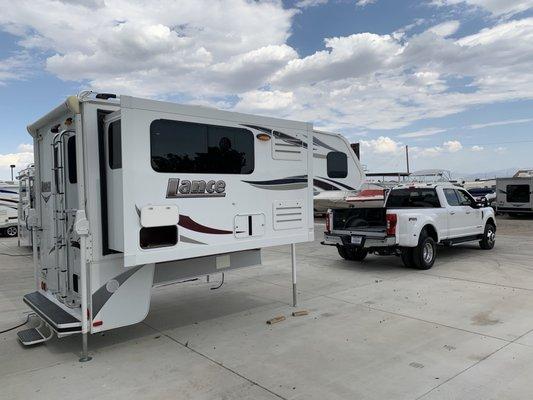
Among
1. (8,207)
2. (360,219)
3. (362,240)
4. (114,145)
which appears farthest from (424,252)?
(8,207)

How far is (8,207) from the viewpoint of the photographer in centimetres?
1828

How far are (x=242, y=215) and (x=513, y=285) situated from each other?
16.3 ft

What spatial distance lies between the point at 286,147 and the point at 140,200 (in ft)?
7.38

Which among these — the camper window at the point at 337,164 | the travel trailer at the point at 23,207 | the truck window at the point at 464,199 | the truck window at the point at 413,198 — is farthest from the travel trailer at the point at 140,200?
the truck window at the point at 464,199

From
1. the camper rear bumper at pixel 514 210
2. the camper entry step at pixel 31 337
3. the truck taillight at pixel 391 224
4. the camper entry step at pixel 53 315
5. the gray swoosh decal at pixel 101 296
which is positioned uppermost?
the truck taillight at pixel 391 224

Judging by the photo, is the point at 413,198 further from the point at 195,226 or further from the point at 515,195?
the point at 515,195

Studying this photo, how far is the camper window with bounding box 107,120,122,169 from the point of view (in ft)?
15.1

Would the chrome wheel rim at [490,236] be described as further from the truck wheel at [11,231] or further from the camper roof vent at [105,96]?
the truck wheel at [11,231]

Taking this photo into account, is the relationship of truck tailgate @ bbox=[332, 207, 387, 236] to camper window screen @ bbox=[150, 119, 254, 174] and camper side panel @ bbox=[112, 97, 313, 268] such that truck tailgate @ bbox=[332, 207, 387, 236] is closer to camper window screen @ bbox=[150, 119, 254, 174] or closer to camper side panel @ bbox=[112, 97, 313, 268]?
camper side panel @ bbox=[112, 97, 313, 268]

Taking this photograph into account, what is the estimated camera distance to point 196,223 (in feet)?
16.3

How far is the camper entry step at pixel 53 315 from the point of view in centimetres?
464

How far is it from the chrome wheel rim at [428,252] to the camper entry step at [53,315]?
6.72 m

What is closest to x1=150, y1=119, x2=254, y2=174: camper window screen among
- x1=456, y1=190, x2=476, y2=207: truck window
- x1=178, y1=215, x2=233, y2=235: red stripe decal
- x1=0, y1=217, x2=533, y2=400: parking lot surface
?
x1=178, y1=215, x2=233, y2=235: red stripe decal

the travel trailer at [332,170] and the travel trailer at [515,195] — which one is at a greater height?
the travel trailer at [332,170]
